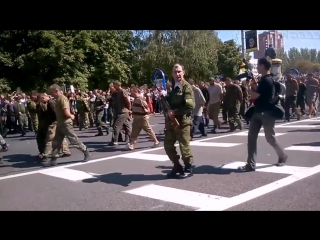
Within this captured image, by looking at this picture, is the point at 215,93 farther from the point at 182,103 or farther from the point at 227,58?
the point at 227,58

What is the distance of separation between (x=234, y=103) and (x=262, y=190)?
6.74m

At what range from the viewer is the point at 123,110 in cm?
1000

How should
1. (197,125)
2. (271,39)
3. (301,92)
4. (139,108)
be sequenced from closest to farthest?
(139,108)
(271,39)
(197,125)
(301,92)

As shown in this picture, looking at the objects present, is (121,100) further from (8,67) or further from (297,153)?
(8,67)

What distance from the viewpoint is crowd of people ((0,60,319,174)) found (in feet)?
26.9

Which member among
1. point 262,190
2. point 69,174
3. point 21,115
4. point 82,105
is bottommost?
point 262,190

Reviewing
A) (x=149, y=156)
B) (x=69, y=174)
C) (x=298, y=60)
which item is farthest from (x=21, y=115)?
(x=298, y=60)

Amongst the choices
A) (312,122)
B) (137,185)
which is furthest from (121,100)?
(312,122)

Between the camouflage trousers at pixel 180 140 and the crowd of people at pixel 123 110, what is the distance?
40 centimetres

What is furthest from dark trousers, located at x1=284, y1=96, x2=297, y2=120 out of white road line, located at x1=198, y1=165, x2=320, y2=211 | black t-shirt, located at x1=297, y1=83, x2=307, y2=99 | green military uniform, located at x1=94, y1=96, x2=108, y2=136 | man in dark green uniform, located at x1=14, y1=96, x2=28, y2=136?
man in dark green uniform, located at x1=14, y1=96, x2=28, y2=136

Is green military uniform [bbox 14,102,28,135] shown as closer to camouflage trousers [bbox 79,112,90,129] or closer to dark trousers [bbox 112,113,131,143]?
camouflage trousers [bbox 79,112,90,129]

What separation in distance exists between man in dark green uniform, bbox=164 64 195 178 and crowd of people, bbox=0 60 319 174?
192 millimetres
